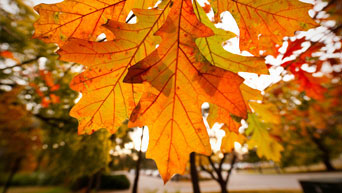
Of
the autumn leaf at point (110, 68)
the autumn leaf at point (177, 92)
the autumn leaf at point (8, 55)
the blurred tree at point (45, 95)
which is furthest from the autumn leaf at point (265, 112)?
the autumn leaf at point (8, 55)

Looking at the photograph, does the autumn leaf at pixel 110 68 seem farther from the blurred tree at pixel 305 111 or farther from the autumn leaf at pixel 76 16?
the blurred tree at pixel 305 111

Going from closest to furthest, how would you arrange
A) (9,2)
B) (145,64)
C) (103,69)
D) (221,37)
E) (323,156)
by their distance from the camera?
1. (145,64)
2. (103,69)
3. (221,37)
4. (9,2)
5. (323,156)

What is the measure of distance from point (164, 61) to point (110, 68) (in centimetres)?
31

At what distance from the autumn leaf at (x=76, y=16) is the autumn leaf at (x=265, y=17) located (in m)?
0.50

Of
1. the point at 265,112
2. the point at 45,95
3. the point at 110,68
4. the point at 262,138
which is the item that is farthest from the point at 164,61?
the point at 45,95

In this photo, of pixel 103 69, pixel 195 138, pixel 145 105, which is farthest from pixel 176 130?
pixel 103 69

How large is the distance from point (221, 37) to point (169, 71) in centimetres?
46

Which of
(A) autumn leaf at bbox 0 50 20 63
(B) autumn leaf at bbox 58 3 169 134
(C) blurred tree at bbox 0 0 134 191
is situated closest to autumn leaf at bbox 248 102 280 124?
(B) autumn leaf at bbox 58 3 169 134

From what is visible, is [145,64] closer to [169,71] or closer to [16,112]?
[169,71]

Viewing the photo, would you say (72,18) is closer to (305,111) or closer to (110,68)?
(110,68)

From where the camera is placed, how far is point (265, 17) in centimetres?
101

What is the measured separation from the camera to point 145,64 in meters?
0.82

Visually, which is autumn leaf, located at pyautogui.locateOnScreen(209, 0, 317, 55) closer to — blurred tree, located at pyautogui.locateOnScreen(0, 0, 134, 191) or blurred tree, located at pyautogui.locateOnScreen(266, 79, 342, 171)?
blurred tree, located at pyautogui.locateOnScreen(266, 79, 342, 171)

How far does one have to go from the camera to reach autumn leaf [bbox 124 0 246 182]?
82 cm
